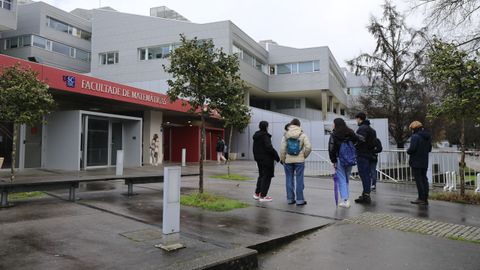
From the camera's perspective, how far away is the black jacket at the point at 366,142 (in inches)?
332

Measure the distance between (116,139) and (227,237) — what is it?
15.1m

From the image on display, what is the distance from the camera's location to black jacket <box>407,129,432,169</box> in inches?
324

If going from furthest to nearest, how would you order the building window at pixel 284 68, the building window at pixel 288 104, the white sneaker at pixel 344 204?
the building window at pixel 288 104
the building window at pixel 284 68
the white sneaker at pixel 344 204

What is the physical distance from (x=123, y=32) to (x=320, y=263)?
36.3 meters

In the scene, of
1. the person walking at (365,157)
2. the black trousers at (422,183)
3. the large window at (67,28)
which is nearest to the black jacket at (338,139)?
the person walking at (365,157)

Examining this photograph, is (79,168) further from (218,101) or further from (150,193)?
(218,101)

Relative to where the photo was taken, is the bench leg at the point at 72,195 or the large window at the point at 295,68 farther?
the large window at the point at 295,68

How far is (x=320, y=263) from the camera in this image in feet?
14.6

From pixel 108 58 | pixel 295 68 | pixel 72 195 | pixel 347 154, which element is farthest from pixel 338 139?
pixel 108 58

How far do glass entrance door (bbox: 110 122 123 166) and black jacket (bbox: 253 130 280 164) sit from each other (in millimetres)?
12580

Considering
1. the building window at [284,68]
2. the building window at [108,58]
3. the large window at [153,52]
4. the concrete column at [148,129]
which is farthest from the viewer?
the building window at [284,68]

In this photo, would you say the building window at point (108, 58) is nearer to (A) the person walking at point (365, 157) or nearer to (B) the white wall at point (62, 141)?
(B) the white wall at point (62, 141)

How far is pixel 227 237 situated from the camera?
5.21m

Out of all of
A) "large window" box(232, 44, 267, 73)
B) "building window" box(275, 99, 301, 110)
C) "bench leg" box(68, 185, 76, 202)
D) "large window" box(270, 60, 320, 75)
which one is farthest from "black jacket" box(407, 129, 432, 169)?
"building window" box(275, 99, 301, 110)
